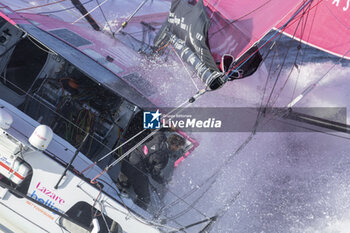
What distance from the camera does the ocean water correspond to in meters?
5.21

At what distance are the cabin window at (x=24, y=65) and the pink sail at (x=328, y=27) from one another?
3816 millimetres

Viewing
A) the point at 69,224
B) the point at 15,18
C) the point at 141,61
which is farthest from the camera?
the point at 141,61

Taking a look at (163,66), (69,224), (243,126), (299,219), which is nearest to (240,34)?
(163,66)

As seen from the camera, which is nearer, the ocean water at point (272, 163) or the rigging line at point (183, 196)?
the rigging line at point (183, 196)

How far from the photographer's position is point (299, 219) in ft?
18.1

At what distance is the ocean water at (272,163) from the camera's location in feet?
17.1

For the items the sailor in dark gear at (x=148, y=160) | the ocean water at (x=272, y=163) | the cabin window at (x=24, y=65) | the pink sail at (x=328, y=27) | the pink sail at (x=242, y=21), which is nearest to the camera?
the pink sail at (x=242, y=21)

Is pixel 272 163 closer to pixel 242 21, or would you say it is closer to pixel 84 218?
pixel 242 21

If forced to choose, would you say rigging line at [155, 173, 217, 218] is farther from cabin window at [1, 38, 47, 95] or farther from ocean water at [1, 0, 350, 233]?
cabin window at [1, 38, 47, 95]

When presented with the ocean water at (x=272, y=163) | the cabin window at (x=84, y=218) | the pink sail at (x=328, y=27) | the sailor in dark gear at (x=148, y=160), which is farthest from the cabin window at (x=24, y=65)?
the pink sail at (x=328, y=27)

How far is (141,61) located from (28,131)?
98.6 inches

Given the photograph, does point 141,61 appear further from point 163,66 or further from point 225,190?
point 225,190

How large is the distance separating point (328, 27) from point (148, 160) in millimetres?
3475

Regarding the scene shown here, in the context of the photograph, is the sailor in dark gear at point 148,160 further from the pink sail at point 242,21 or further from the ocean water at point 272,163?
the pink sail at point 242,21
